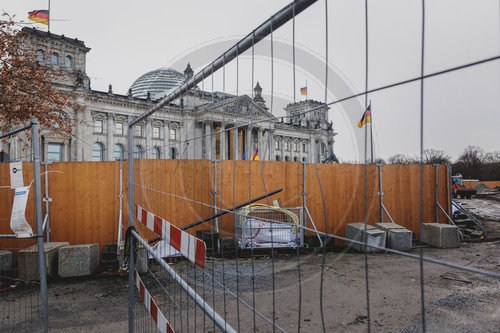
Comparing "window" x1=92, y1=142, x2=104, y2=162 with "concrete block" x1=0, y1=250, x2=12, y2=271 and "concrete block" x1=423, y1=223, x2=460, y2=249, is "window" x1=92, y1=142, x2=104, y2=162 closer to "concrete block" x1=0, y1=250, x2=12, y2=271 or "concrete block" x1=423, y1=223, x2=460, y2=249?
"concrete block" x1=0, y1=250, x2=12, y2=271

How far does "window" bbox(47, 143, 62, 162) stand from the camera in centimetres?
3538

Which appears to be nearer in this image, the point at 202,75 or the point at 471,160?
the point at 471,160

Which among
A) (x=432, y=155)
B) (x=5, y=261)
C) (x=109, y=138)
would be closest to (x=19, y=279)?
(x=5, y=261)

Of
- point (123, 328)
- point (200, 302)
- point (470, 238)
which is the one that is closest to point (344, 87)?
point (200, 302)

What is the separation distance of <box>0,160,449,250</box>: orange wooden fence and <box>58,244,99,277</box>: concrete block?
68.8 inches

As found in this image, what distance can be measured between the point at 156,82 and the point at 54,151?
23560mm

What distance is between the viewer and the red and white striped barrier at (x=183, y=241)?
1.86 meters

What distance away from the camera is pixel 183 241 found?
2.14 m

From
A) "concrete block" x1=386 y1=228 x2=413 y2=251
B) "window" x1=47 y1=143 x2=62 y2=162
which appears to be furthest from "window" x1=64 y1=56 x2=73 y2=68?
"concrete block" x1=386 y1=228 x2=413 y2=251

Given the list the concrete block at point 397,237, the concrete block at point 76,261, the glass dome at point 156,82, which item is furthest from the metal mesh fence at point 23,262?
the glass dome at point 156,82

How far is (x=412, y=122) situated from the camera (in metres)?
1.12

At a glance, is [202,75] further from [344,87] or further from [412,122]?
[412,122]

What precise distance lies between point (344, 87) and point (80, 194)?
8.95m

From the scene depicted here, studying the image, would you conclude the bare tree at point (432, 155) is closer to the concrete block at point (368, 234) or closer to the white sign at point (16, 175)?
the white sign at point (16, 175)
